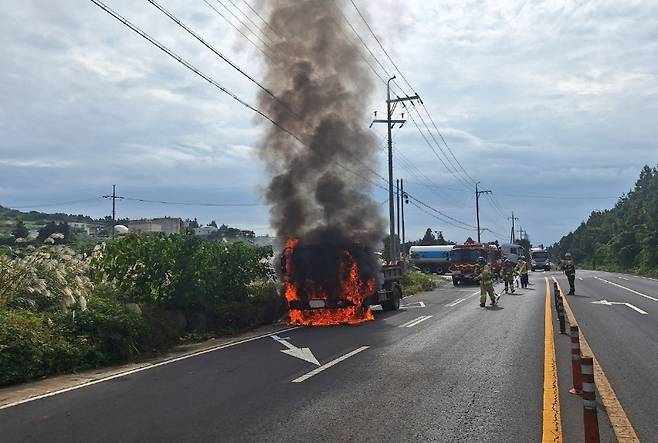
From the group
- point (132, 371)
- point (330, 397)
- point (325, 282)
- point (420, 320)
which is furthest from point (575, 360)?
point (325, 282)

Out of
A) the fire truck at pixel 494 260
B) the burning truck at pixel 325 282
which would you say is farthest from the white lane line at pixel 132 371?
the fire truck at pixel 494 260

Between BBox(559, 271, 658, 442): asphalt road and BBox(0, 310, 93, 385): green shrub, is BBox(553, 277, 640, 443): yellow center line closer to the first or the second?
BBox(559, 271, 658, 442): asphalt road

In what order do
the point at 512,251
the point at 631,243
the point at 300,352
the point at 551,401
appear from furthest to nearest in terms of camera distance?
the point at 631,243
the point at 512,251
the point at 300,352
the point at 551,401

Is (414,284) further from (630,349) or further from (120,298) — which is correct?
(630,349)

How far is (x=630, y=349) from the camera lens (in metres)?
10.1

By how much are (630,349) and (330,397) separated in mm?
6122

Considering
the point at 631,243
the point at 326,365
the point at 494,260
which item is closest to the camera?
the point at 326,365

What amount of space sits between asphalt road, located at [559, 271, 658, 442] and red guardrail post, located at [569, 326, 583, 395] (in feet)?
1.53

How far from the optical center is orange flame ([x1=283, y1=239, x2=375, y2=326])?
622 inches

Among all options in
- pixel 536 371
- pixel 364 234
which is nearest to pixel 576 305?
pixel 364 234

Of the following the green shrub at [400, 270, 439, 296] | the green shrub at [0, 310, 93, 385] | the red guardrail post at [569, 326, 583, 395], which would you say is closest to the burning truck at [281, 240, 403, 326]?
the green shrub at [0, 310, 93, 385]

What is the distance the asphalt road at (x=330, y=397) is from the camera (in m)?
5.58

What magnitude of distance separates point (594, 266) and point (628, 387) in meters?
92.6

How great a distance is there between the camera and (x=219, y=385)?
790 cm
